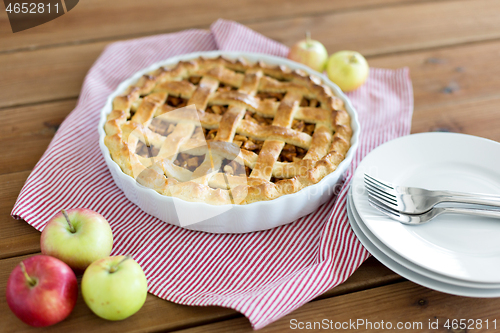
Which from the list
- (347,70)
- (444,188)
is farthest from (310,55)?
(444,188)

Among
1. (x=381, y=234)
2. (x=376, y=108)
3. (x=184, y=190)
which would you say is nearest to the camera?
(x=381, y=234)

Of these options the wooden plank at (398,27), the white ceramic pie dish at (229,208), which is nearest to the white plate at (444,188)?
the white ceramic pie dish at (229,208)

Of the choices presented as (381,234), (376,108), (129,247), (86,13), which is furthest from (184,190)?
(86,13)

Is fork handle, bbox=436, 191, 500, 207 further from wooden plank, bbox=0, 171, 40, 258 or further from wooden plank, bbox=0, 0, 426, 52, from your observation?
wooden plank, bbox=0, 0, 426, 52

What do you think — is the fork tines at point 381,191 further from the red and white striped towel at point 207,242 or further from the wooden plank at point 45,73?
the wooden plank at point 45,73

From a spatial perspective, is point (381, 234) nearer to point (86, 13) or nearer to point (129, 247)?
point (129, 247)
